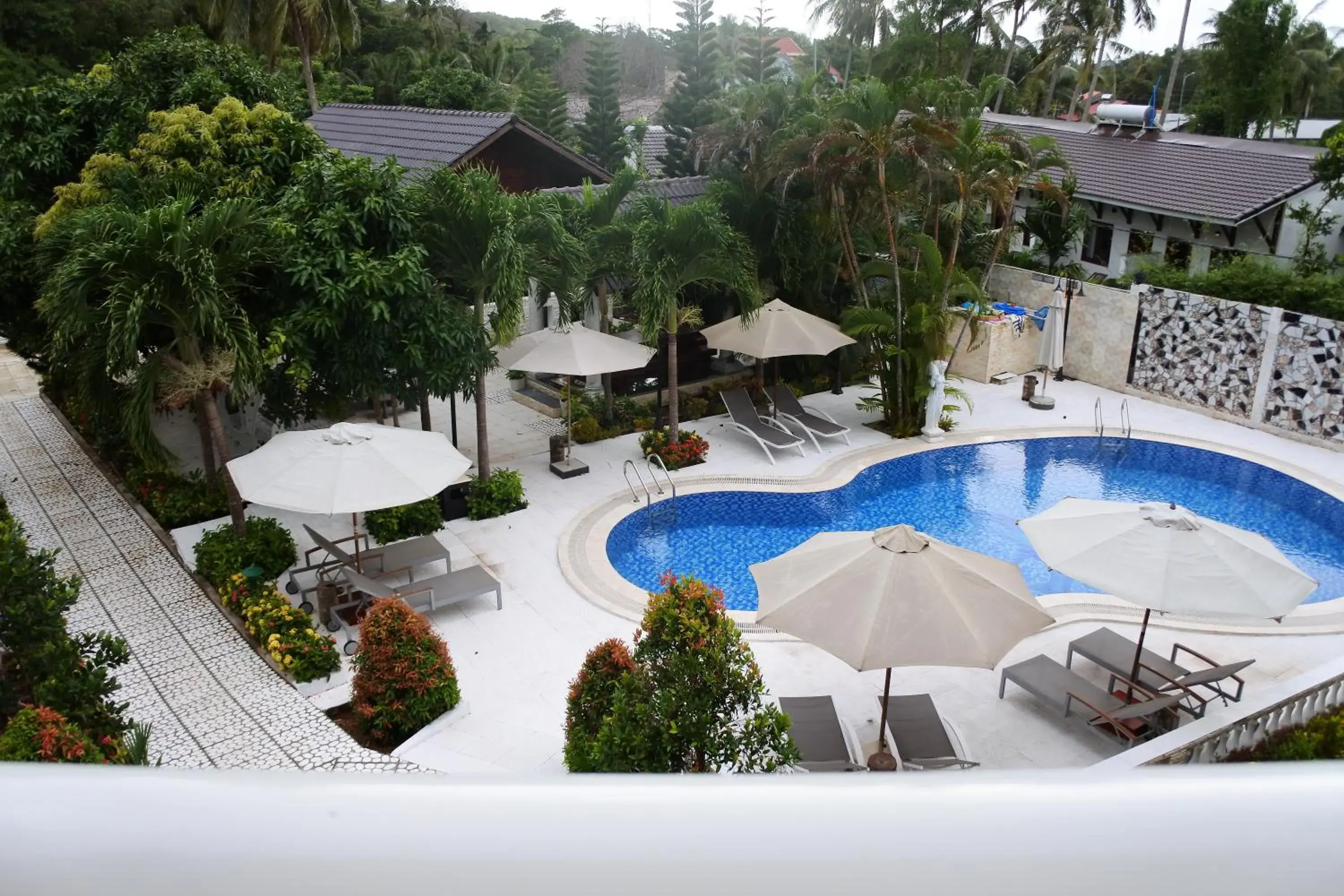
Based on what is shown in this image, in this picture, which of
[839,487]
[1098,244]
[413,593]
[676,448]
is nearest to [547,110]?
[1098,244]

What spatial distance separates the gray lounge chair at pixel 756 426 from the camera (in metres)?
17.0

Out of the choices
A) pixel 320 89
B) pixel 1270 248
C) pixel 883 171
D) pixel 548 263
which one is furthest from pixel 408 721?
pixel 320 89

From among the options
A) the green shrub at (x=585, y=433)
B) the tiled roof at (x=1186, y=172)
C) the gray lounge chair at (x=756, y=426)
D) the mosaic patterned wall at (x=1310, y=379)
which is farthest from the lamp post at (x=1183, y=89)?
the green shrub at (x=585, y=433)

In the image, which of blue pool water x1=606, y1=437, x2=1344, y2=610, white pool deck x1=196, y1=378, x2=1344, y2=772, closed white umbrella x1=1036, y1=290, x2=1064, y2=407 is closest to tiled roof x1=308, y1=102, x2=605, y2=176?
white pool deck x1=196, y1=378, x2=1344, y2=772

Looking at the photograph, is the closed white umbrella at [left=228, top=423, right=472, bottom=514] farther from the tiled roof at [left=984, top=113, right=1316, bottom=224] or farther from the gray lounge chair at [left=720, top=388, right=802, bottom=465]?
the tiled roof at [left=984, top=113, right=1316, bottom=224]

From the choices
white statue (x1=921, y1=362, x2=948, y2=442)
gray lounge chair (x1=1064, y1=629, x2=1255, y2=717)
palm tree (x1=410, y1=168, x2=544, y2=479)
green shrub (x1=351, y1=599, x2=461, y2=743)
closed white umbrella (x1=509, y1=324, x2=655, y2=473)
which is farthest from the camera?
white statue (x1=921, y1=362, x2=948, y2=442)

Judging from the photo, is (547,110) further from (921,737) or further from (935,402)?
(921,737)

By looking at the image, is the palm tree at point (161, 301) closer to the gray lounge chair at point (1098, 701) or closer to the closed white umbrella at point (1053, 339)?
the gray lounge chair at point (1098, 701)

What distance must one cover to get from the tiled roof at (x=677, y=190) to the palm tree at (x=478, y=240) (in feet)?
19.2

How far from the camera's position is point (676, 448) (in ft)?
53.8

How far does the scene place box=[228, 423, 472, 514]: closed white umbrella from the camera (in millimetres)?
10656

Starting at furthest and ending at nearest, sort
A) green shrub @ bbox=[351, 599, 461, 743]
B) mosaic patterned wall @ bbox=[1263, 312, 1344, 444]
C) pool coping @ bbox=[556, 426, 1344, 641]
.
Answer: mosaic patterned wall @ bbox=[1263, 312, 1344, 444] < pool coping @ bbox=[556, 426, 1344, 641] < green shrub @ bbox=[351, 599, 461, 743]

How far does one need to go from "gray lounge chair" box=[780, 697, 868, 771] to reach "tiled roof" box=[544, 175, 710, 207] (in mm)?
12481

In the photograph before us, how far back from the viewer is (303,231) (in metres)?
12.6
